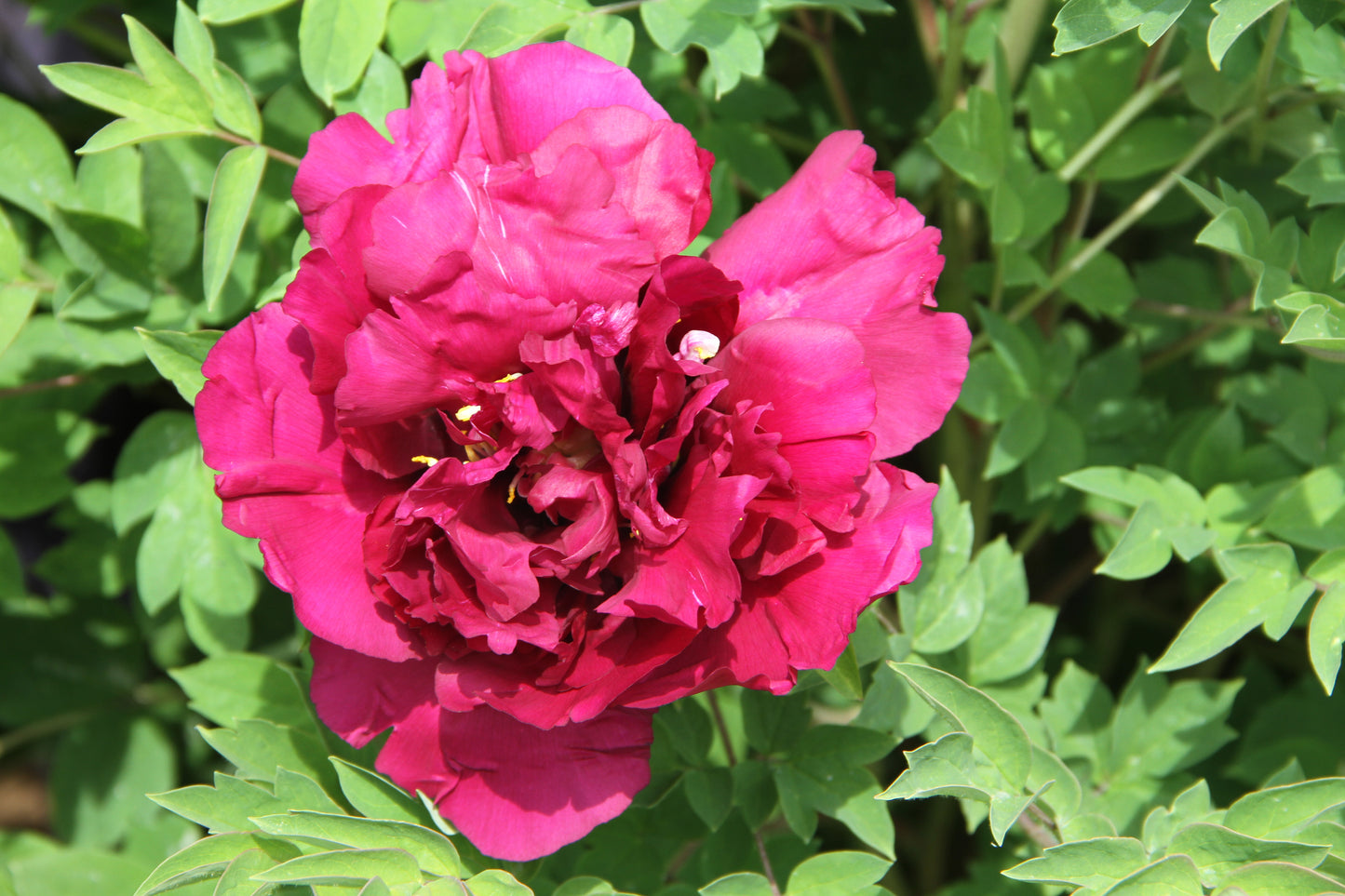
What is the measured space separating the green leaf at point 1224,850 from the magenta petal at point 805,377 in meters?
0.46

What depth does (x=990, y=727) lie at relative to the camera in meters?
1.01

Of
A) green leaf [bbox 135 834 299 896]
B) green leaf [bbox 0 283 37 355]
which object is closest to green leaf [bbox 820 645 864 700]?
green leaf [bbox 135 834 299 896]

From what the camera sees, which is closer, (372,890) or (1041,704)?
(372,890)

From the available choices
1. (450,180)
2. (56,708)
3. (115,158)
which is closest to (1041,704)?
(450,180)

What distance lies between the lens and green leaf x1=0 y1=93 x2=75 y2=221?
1.34 m

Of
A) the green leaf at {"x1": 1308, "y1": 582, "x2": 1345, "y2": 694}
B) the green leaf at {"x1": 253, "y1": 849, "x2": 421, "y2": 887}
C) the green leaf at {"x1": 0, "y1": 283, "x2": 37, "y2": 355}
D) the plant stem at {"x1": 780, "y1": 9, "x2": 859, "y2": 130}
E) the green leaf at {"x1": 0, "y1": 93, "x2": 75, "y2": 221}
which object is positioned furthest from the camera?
the plant stem at {"x1": 780, "y1": 9, "x2": 859, "y2": 130}

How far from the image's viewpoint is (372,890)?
0.90m

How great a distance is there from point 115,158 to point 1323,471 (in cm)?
140

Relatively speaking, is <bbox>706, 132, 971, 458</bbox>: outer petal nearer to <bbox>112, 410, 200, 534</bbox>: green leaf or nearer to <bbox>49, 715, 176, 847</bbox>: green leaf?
→ <bbox>112, 410, 200, 534</bbox>: green leaf

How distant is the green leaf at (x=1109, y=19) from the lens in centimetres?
100

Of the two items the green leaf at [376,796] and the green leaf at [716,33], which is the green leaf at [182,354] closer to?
the green leaf at [376,796]

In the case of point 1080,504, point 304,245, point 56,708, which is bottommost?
point 56,708

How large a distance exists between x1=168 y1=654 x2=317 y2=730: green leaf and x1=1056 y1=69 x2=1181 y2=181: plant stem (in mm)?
1089

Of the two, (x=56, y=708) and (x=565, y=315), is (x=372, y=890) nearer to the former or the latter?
(x=565, y=315)
